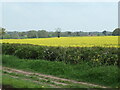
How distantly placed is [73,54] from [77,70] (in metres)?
2.20

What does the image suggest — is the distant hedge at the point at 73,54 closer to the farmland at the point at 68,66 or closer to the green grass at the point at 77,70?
the farmland at the point at 68,66

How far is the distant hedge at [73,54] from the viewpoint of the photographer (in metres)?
12.3

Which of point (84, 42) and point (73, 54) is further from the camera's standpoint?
point (84, 42)

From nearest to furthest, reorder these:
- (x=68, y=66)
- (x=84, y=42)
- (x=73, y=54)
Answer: (x=68, y=66) < (x=73, y=54) < (x=84, y=42)

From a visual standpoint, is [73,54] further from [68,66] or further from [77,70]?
[77,70]

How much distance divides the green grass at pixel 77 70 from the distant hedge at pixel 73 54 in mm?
737

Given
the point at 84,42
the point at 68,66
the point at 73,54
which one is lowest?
the point at 68,66

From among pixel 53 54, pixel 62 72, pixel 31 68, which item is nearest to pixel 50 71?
pixel 62 72

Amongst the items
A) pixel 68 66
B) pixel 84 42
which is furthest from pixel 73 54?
pixel 84 42

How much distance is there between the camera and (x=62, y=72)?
39.1 ft

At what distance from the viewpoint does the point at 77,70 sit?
11875 mm

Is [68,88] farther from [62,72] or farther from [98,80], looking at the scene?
[62,72]

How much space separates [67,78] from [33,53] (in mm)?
5814

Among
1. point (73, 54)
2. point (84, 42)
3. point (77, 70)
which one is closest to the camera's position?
point (77, 70)
